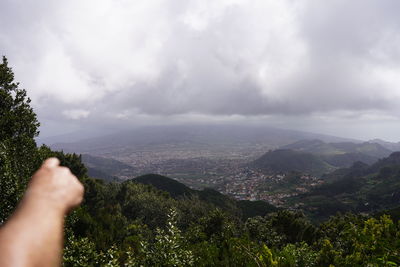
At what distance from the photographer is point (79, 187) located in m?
2.39

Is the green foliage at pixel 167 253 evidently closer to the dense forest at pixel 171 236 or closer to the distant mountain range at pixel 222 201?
the dense forest at pixel 171 236

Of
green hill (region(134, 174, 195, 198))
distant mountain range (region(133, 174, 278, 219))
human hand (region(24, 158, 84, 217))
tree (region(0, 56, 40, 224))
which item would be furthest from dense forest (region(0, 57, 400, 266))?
green hill (region(134, 174, 195, 198))

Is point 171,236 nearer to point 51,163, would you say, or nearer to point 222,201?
point 51,163

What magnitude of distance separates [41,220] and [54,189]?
36 cm

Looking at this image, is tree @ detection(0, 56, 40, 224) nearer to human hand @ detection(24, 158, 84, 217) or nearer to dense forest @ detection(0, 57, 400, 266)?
dense forest @ detection(0, 57, 400, 266)

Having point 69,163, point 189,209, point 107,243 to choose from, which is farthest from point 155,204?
point 107,243

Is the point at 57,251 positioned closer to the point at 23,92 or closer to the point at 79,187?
the point at 79,187

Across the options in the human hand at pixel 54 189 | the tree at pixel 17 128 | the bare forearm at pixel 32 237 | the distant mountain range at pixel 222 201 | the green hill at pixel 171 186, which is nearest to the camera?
the bare forearm at pixel 32 237

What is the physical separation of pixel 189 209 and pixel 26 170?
6586cm

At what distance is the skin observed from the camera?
5.16 feet

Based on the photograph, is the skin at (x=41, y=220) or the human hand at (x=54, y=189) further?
the human hand at (x=54, y=189)

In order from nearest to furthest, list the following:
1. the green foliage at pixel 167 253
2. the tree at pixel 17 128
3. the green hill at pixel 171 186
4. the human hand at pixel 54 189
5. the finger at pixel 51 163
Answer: the human hand at pixel 54 189 < the finger at pixel 51 163 < the green foliage at pixel 167 253 < the tree at pixel 17 128 < the green hill at pixel 171 186

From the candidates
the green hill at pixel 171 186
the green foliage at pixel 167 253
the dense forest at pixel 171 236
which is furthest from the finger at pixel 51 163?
the green hill at pixel 171 186

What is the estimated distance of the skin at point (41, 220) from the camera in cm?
157
